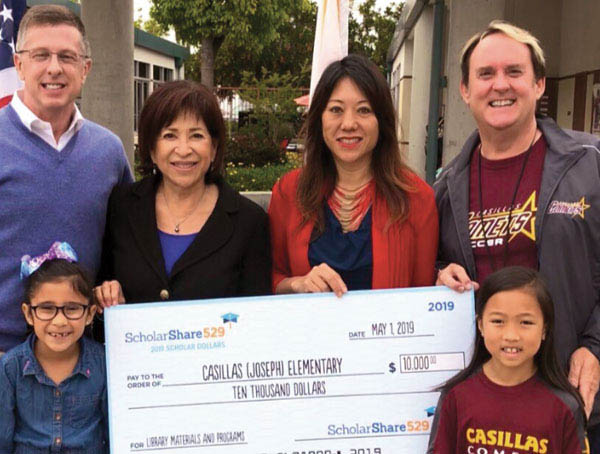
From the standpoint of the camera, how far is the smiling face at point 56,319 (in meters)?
3.09

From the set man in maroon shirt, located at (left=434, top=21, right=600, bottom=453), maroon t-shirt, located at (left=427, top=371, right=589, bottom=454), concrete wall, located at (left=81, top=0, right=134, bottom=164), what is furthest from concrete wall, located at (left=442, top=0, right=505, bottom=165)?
maroon t-shirt, located at (left=427, top=371, right=589, bottom=454)

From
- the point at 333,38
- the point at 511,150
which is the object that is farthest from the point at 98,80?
the point at 511,150

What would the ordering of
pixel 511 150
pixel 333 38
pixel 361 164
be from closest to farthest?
1. pixel 511 150
2. pixel 361 164
3. pixel 333 38

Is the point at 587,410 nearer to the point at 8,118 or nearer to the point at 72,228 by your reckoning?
the point at 72,228

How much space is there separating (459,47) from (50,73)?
17.3 ft

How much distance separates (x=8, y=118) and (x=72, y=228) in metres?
0.64

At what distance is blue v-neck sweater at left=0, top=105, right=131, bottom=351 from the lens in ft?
10.6

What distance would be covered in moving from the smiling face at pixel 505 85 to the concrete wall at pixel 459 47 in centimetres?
436

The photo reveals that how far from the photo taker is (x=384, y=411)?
332cm

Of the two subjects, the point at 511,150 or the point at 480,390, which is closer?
the point at 480,390

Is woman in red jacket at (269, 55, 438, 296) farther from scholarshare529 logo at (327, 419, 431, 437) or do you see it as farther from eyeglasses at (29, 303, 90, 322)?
eyeglasses at (29, 303, 90, 322)

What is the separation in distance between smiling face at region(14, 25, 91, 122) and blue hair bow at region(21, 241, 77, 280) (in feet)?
2.25

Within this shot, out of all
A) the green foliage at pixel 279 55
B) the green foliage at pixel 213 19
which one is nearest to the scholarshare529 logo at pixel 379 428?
the green foliage at pixel 213 19

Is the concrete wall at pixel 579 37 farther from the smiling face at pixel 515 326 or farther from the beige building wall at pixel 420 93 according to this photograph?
the smiling face at pixel 515 326
